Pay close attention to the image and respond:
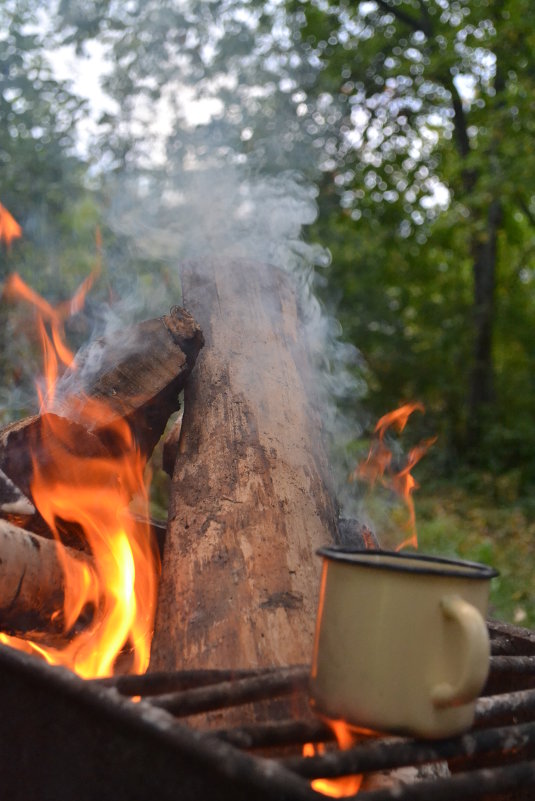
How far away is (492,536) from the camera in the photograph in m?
7.79

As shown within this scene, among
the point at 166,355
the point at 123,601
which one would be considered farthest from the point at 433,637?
the point at 166,355

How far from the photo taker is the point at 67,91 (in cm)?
812

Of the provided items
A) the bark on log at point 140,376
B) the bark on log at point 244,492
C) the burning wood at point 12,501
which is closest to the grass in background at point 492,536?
the bark on log at point 244,492

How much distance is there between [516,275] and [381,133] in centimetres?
440

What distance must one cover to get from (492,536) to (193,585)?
6.61 meters

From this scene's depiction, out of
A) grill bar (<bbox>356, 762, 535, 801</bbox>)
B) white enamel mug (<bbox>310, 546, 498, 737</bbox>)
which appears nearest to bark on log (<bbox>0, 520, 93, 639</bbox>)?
white enamel mug (<bbox>310, 546, 498, 737</bbox>)

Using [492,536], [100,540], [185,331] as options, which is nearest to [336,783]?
[100,540]

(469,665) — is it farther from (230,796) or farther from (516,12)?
(516,12)

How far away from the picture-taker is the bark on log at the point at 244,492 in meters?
1.65

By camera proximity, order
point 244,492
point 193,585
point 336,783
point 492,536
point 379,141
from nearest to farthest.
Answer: point 336,783 → point 193,585 → point 244,492 → point 492,536 → point 379,141

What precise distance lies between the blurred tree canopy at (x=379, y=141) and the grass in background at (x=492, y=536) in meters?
0.99

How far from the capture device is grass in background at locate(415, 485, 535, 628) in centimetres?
543

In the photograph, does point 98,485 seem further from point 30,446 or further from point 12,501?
point 12,501

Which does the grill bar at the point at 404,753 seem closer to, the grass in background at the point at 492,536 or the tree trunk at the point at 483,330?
the grass in background at the point at 492,536
